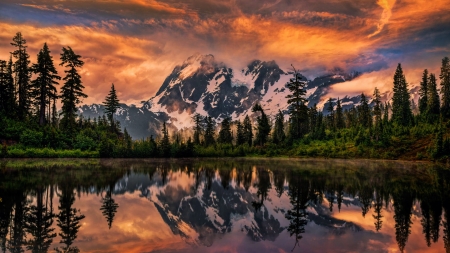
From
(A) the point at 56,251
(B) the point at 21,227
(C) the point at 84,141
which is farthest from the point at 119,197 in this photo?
(C) the point at 84,141

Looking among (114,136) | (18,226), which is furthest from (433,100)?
(18,226)

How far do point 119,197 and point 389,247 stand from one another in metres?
14.8

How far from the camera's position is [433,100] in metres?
85.8

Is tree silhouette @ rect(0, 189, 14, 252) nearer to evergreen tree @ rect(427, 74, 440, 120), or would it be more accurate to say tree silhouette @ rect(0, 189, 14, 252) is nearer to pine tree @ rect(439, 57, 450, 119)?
evergreen tree @ rect(427, 74, 440, 120)

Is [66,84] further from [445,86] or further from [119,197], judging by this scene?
[445,86]

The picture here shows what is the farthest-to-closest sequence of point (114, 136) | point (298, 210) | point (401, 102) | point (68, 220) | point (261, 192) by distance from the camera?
point (401, 102) < point (114, 136) < point (261, 192) < point (298, 210) < point (68, 220)

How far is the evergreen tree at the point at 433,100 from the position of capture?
275ft

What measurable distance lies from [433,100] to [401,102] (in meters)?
7.46

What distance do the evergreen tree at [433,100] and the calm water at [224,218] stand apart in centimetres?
6834

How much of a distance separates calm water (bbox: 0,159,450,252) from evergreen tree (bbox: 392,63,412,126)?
2442 inches

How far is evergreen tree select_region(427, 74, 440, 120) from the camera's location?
83.7m

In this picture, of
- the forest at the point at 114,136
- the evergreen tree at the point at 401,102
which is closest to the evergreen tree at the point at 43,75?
the forest at the point at 114,136

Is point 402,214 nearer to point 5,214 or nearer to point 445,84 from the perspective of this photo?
point 5,214

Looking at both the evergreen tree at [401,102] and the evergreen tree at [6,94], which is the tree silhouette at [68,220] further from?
the evergreen tree at [401,102]
